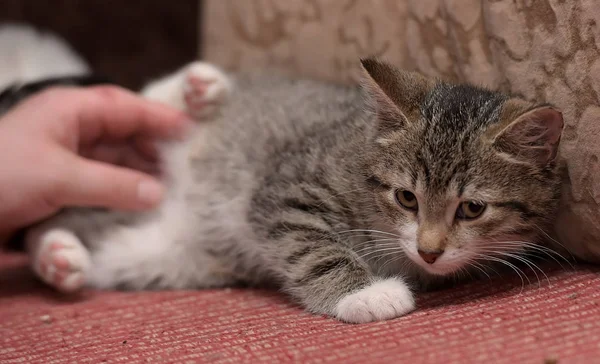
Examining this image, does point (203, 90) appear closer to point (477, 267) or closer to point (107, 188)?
point (107, 188)

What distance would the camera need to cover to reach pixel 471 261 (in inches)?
54.1

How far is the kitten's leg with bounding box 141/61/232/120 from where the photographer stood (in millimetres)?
1938

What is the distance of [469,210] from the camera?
1.31 m

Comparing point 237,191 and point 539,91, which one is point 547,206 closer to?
point 539,91

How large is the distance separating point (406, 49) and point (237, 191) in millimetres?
600

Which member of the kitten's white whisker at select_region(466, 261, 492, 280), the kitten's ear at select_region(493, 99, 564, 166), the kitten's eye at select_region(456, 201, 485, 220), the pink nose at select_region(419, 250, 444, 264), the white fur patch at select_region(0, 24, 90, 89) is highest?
the white fur patch at select_region(0, 24, 90, 89)

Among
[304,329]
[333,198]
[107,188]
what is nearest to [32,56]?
[107,188]

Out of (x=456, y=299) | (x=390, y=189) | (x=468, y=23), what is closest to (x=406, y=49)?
(x=468, y=23)

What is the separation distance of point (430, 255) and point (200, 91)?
3.12 feet

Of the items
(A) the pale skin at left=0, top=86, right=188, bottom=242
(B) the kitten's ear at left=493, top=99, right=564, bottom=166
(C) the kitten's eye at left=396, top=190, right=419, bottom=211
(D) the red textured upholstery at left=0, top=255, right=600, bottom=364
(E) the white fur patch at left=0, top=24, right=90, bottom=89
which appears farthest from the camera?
(E) the white fur patch at left=0, top=24, right=90, bottom=89

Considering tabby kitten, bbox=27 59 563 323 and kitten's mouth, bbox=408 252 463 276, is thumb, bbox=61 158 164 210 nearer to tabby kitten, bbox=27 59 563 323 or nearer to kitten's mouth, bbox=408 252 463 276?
tabby kitten, bbox=27 59 563 323

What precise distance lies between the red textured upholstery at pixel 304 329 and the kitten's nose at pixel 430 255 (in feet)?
0.32

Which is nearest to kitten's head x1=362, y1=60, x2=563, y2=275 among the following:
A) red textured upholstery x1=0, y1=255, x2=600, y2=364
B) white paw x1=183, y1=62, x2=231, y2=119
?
red textured upholstery x1=0, y1=255, x2=600, y2=364

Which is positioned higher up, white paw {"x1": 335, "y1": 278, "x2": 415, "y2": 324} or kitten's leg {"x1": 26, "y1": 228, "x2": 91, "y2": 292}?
white paw {"x1": 335, "y1": 278, "x2": 415, "y2": 324}
